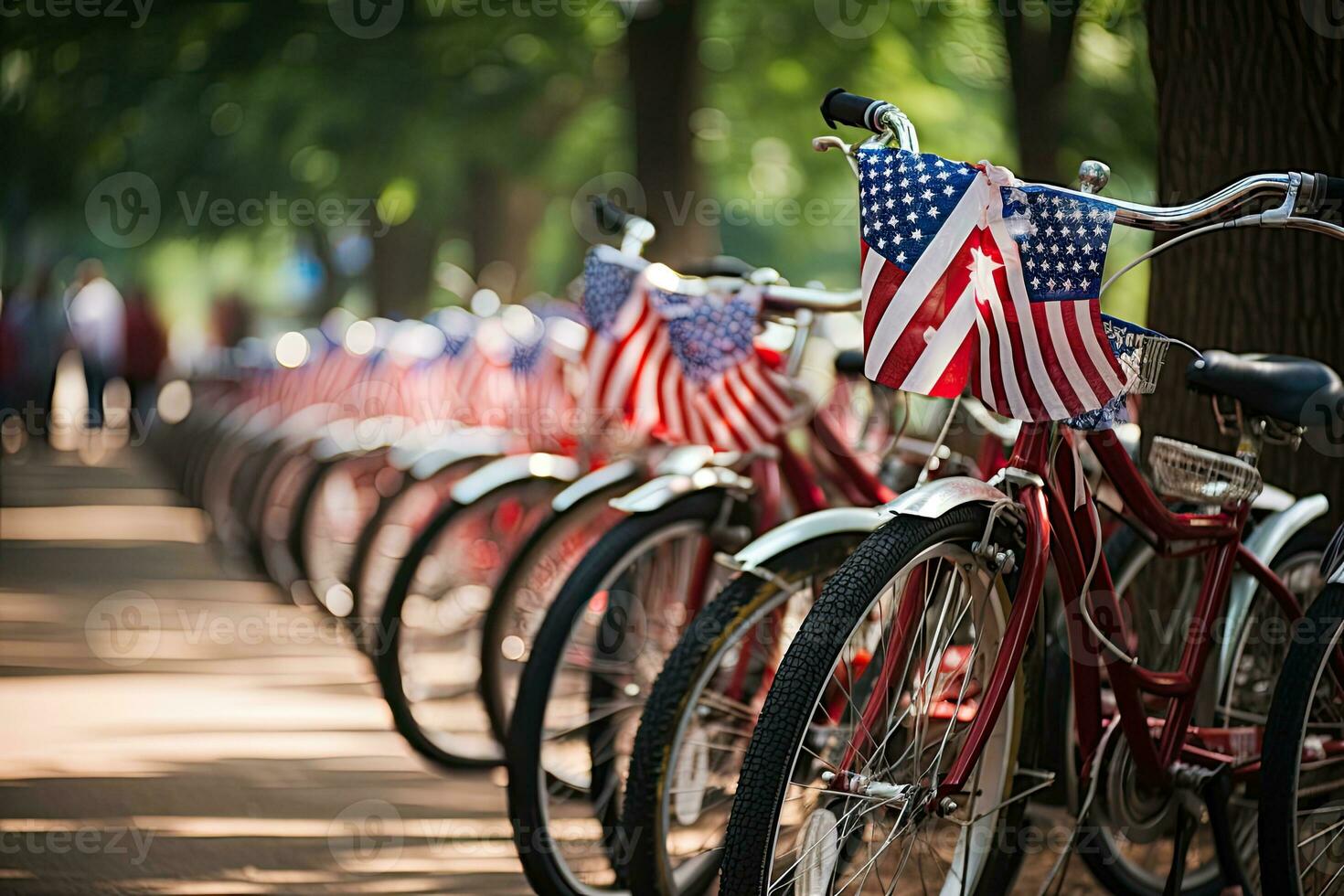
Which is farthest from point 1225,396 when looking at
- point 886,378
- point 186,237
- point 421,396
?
point 186,237

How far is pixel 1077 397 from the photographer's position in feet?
8.85

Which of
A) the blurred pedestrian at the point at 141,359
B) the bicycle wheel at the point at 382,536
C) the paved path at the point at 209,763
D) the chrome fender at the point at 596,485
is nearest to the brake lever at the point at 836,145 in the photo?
the chrome fender at the point at 596,485

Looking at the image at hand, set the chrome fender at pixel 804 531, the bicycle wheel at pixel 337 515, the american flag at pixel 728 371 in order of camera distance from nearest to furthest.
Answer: the chrome fender at pixel 804 531 < the american flag at pixel 728 371 < the bicycle wheel at pixel 337 515

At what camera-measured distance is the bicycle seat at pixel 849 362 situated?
12.8ft

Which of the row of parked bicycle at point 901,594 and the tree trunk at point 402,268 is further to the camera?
the tree trunk at point 402,268

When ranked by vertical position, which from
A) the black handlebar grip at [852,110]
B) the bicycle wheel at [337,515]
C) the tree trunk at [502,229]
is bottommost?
the bicycle wheel at [337,515]

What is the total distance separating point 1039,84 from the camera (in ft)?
27.1

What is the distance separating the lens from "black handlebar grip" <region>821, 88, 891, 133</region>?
9.26ft

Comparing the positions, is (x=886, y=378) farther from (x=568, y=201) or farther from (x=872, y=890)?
(x=568, y=201)

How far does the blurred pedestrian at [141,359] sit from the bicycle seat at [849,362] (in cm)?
1559

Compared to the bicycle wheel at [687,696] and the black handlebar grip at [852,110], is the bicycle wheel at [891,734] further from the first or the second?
the black handlebar grip at [852,110]

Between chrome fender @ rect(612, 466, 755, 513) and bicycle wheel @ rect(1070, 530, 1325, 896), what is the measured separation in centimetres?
91

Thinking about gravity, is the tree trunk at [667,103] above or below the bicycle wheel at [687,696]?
above

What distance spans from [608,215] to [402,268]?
12953mm
